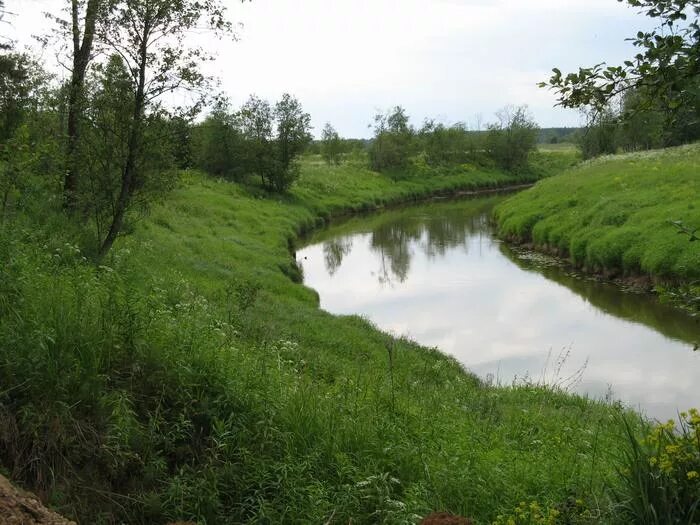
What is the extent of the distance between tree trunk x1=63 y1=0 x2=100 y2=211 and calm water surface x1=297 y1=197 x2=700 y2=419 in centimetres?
878

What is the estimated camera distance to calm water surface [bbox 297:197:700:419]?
13.1 meters

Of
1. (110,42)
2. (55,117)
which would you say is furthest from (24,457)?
(55,117)

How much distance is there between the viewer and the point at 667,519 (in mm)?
3551

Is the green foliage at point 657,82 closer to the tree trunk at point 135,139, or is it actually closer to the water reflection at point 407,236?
the tree trunk at point 135,139

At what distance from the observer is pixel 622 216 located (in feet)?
83.1

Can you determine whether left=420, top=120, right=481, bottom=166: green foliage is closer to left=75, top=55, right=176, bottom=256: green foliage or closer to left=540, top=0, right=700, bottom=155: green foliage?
left=75, top=55, right=176, bottom=256: green foliage

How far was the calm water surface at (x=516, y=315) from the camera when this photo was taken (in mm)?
13109

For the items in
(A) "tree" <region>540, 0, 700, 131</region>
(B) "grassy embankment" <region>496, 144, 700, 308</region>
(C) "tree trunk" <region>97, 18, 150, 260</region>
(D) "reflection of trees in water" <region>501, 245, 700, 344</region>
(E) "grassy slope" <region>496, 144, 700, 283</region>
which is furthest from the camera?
(E) "grassy slope" <region>496, 144, 700, 283</region>

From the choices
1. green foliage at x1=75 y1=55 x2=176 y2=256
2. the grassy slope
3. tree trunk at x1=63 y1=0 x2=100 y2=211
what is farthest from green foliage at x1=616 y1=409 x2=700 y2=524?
the grassy slope

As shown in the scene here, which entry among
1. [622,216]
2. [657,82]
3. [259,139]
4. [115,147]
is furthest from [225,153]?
[657,82]

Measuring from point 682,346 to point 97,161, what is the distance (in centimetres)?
1353

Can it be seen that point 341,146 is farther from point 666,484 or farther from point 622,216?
point 666,484

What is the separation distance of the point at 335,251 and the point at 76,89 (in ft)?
65.1

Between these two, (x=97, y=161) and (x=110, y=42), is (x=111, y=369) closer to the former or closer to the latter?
(x=97, y=161)
